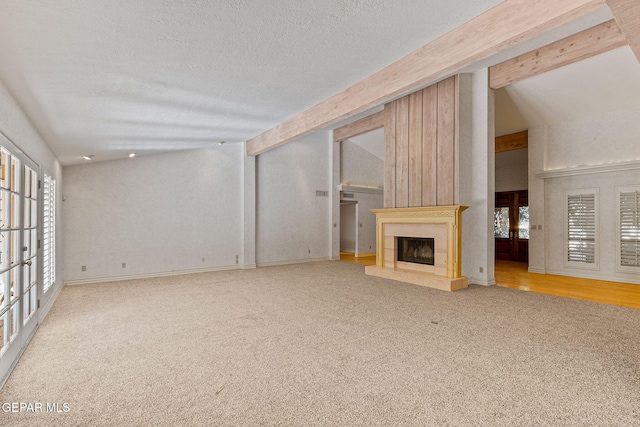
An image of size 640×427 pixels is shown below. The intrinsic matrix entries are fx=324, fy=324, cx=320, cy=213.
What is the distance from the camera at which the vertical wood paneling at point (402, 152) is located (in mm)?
6855

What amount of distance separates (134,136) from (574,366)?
19.1 ft

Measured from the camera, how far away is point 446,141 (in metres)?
6.15

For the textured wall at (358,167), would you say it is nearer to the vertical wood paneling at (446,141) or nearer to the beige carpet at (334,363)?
the vertical wood paneling at (446,141)

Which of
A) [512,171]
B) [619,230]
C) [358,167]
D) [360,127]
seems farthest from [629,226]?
[358,167]

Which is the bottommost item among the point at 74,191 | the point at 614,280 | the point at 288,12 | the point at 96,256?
the point at 614,280

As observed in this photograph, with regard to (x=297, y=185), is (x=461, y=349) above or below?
below

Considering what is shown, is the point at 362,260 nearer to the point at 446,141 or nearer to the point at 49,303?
the point at 446,141

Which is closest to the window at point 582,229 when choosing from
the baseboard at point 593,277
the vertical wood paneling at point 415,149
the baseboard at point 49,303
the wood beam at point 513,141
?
the baseboard at point 593,277

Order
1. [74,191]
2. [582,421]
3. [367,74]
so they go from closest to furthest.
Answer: [582,421] < [367,74] < [74,191]

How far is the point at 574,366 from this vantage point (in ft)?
8.61

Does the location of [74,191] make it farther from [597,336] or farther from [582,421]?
[597,336]

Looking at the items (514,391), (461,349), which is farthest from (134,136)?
(514,391)

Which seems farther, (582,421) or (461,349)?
(461,349)

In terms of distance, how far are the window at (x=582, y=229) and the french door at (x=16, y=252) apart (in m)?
8.96
